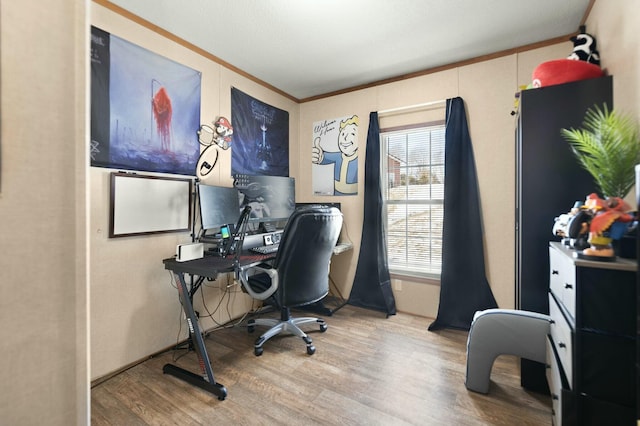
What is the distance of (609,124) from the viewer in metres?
1.18

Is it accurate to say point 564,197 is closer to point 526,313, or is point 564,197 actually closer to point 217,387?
point 526,313

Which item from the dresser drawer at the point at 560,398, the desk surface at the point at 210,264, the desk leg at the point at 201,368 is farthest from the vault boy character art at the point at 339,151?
the dresser drawer at the point at 560,398

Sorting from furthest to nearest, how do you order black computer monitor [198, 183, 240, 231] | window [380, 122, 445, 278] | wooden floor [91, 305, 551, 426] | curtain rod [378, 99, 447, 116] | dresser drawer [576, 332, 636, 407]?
window [380, 122, 445, 278], curtain rod [378, 99, 447, 116], black computer monitor [198, 183, 240, 231], wooden floor [91, 305, 551, 426], dresser drawer [576, 332, 636, 407]

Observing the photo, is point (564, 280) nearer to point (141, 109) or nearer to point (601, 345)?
point (601, 345)

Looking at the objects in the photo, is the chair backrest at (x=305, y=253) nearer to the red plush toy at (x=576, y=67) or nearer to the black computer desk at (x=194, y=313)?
the black computer desk at (x=194, y=313)

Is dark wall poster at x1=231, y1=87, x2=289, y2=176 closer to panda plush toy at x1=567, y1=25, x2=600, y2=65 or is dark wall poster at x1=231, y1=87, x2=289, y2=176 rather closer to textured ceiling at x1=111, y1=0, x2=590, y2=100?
textured ceiling at x1=111, y1=0, x2=590, y2=100

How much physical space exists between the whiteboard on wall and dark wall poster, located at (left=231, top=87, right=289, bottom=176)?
2.08 feet

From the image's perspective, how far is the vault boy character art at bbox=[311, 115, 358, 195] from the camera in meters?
3.26

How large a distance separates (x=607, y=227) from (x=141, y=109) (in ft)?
9.02

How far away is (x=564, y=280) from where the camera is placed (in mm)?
1234

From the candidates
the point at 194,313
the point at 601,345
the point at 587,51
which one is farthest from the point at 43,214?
the point at 587,51

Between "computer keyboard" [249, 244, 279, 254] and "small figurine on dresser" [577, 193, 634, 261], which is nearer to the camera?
"small figurine on dresser" [577, 193, 634, 261]

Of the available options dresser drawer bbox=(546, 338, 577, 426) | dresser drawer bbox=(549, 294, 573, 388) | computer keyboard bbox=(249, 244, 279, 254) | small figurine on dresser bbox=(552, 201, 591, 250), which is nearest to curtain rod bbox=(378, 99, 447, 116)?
Answer: small figurine on dresser bbox=(552, 201, 591, 250)

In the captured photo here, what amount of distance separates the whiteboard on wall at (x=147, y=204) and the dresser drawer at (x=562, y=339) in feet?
8.20
